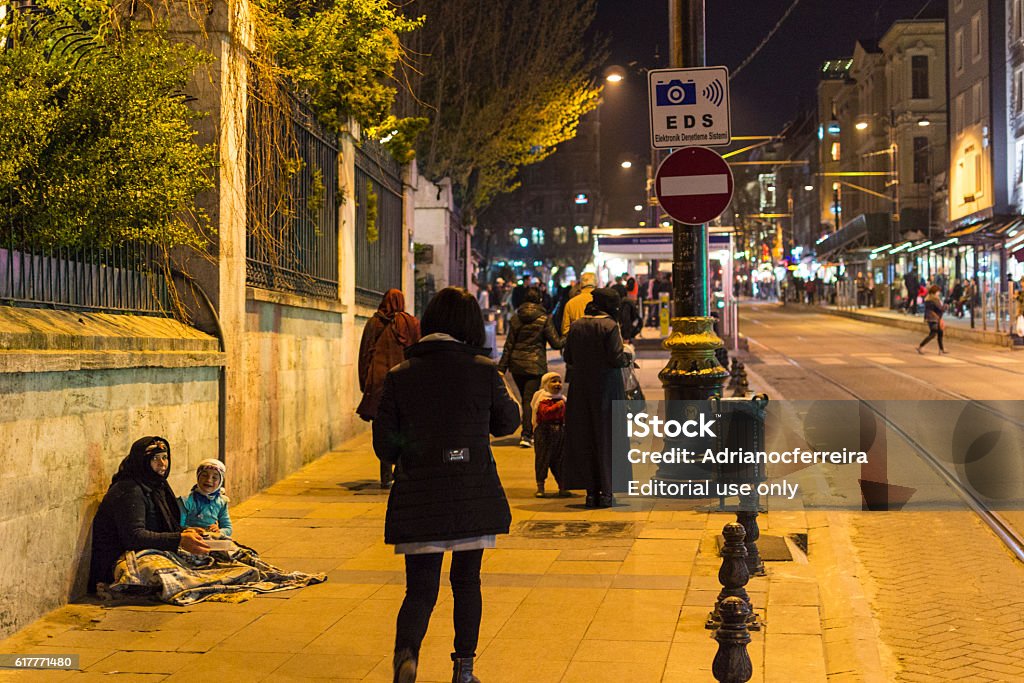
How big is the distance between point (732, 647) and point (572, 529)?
187 inches

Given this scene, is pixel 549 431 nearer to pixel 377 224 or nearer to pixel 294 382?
pixel 294 382

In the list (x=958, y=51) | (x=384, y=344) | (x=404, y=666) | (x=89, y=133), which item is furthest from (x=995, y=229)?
(x=404, y=666)

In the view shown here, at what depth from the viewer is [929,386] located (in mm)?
22344

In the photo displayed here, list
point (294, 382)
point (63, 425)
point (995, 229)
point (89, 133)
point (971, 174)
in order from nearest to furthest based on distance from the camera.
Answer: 1. point (63, 425)
2. point (89, 133)
3. point (294, 382)
4. point (995, 229)
5. point (971, 174)

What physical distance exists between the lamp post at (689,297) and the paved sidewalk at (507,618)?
1.09 metres

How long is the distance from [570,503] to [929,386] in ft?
43.4

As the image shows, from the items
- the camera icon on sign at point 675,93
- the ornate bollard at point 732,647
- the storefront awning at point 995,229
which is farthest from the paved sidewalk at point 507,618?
the storefront awning at point 995,229

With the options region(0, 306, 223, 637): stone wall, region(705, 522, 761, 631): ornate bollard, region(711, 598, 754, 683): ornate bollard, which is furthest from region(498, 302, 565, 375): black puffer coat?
region(711, 598, 754, 683): ornate bollard

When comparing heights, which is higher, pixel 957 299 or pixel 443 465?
pixel 957 299

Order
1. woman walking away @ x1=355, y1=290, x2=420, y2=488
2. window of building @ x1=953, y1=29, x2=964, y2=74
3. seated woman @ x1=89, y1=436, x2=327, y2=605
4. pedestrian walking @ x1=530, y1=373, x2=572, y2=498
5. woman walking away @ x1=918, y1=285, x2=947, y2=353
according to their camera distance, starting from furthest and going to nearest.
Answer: window of building @ x1=953, y1=29, x2=964, y2=74 → woman walking away @ x1=918, y1=285, x2=947, y2=353 → woman walking away @ x1=355, y1=290, x2=420, y2=488 → pedestrian walking @ x1=530, y1=373, x2=572, y2=498 → seated woman @ x1=89, y1=436, x2=327, y2=605

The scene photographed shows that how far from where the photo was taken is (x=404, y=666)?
16.9 feet

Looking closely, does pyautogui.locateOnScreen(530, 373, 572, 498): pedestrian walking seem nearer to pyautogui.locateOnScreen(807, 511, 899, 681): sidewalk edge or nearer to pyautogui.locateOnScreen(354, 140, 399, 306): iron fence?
pyautogui.locateOnScreen(807, 511, 899, 681): sidewalk edge

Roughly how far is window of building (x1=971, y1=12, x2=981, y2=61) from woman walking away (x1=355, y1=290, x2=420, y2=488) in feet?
155

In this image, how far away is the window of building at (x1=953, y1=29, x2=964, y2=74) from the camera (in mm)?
56094
